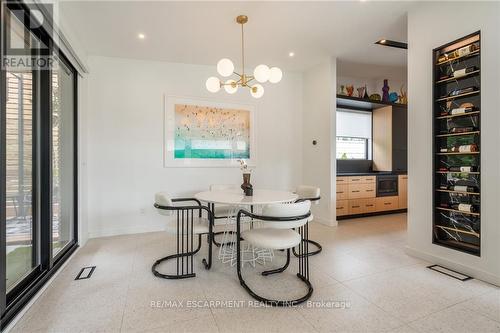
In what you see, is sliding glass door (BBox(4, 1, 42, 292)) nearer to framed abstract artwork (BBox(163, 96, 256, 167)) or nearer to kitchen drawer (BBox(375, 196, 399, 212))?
framed abstract artwork (BBox(163, 96, 256, 167))

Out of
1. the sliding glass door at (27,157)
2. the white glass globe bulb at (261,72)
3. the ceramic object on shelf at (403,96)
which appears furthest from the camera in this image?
the ceramic object on shelf at (403,96)

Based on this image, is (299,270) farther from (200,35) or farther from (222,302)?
(200,35)

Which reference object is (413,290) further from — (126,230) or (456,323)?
(126,230)

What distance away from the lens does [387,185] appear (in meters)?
5.14

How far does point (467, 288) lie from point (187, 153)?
3.86 m

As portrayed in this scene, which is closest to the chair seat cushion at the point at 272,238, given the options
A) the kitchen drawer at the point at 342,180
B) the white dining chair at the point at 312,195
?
the white dining chair at the point at 312,195

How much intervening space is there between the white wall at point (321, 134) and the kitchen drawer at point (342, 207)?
1.30ft

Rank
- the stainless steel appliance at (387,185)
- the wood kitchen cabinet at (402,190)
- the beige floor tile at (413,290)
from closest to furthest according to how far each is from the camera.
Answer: the beige floor tile at (413,290) < the stainless steel appliance at (387,185) < the wood kitchen cabinet at (402,190)

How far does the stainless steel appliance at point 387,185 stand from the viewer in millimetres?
5051

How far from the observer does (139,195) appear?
4.03 m

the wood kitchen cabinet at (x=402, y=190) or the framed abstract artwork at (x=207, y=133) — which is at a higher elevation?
the framed abstract artwork at (x=207, y=133)

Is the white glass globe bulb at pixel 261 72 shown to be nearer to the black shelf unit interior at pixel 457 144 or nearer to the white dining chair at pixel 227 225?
the white dining chair at pixel 227 225

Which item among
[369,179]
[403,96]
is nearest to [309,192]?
[369,179]

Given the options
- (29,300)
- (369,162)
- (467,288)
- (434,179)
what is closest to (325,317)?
(467,288)
